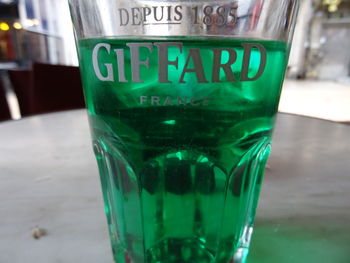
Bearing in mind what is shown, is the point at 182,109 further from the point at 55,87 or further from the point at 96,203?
the point at 55,87

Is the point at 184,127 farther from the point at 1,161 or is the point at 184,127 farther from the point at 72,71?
the point at 72,71

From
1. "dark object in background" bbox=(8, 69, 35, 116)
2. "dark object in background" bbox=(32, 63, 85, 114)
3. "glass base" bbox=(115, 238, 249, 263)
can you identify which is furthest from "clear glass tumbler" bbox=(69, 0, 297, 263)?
"dark object in background" bbox=(8, 69, 35, 116)

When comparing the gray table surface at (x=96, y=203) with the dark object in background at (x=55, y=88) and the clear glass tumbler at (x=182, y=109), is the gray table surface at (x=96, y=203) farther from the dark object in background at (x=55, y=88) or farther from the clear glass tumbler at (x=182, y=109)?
the dark object in background at (x=55, y=88)

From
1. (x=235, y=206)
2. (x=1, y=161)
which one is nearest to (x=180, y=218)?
(x=235, y=206)

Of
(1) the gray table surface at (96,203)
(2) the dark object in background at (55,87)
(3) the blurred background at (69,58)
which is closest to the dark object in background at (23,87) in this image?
(3) the blurred background at (69,58)

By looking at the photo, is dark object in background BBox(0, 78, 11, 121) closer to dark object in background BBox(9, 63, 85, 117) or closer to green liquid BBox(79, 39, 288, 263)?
dark object in background BBox(9, 63, 85, 117)

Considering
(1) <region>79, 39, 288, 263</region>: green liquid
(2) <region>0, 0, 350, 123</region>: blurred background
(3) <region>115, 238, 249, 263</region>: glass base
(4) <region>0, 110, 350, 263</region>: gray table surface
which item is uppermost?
(1) <region>79, 39, 288, 263</region>: green liquid
